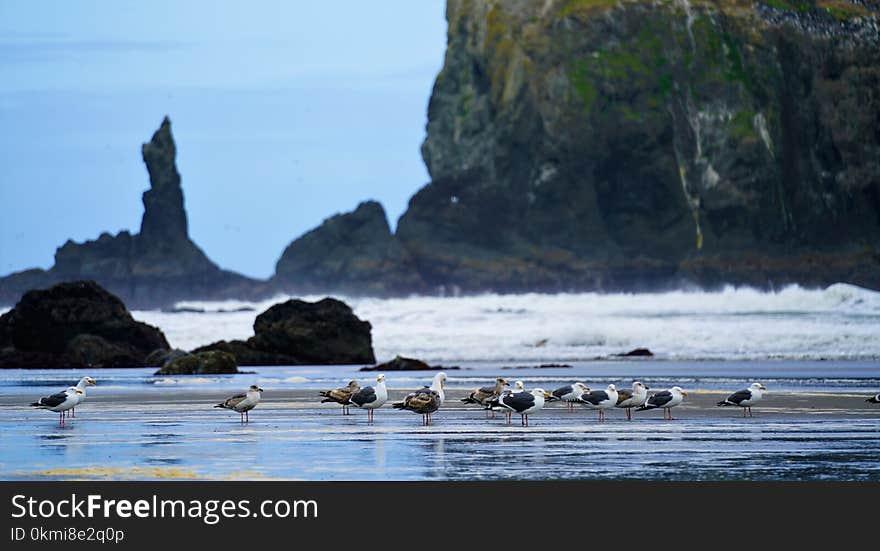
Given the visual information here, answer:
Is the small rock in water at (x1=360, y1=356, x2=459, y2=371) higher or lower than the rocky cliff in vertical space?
lower

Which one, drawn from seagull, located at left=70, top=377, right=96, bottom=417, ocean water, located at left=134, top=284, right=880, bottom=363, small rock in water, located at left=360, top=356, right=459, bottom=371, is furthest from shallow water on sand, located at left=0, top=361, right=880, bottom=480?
ocean water, located at left=134, top=284, right=880, bottom=363

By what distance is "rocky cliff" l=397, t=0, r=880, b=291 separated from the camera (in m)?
142

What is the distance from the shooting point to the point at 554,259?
141 metres

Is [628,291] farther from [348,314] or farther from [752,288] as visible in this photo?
[348,314]

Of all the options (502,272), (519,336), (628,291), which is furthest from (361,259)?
(519,336)

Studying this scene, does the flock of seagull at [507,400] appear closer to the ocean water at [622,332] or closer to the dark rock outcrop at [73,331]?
the ocean water at [622,332]

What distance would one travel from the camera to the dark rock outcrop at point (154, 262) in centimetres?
13975

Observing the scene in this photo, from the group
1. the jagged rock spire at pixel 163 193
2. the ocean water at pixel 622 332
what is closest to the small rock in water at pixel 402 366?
the ocean water at pixel 622 332

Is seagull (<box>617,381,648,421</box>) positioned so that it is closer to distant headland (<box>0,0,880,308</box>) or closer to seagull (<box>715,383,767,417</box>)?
seagull (<box>715,383,767,417</box>)

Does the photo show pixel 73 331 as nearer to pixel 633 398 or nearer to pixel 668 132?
pixel 633 398

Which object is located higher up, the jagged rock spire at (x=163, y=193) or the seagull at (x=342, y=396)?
the jagged rock spire at (x=163, y=193)

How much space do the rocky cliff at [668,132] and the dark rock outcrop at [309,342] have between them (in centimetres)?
9593

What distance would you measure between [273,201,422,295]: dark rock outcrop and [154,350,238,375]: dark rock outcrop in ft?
323
